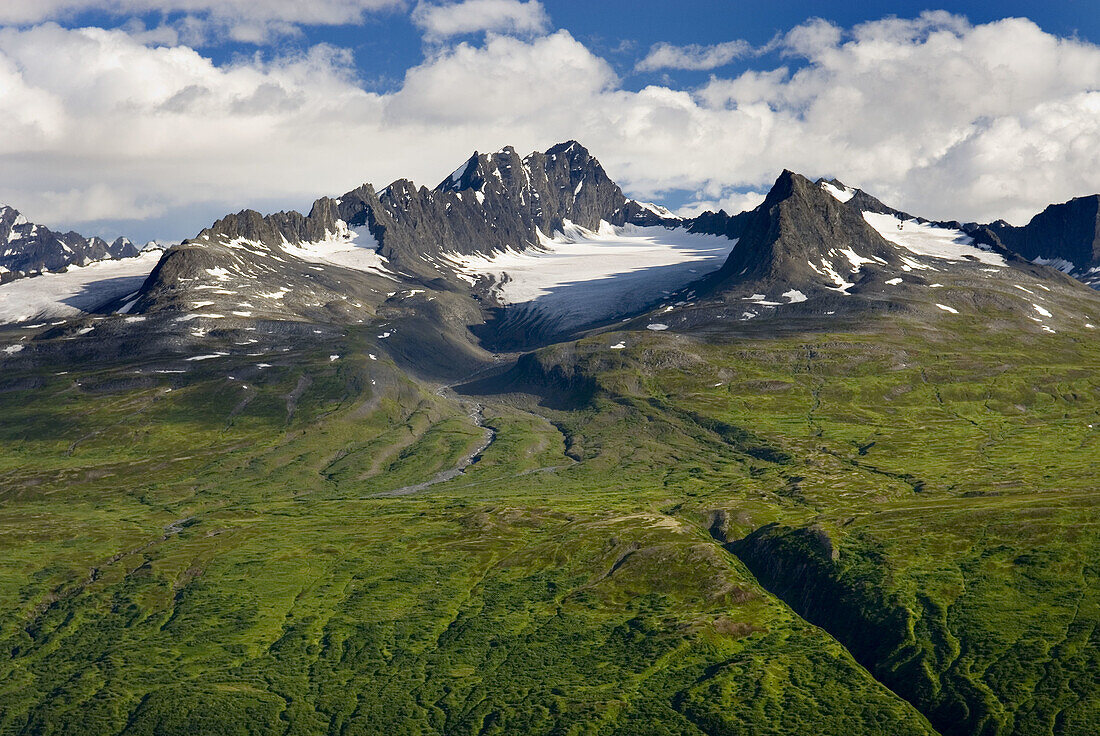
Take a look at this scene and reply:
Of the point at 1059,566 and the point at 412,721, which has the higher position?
the point at 1059,566

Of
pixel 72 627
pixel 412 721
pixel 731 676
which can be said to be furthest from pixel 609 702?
pixel 72 627

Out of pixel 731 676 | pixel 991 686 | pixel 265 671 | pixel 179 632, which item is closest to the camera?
pixel 991 686

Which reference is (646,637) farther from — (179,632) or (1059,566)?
(179,632)

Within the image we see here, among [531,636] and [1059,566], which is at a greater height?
[1059,566]

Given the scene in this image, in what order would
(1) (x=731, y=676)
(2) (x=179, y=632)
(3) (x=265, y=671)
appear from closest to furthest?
(1) (x=731, y=676) → (3) (x=265, y=671) → (2) (x=179, y=632)

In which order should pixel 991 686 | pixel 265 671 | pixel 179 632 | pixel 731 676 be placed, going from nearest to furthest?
pixel 991 686, pixel 731 676, pixel 265 671, pixel 179 632

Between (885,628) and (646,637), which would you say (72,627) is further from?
(885,628)

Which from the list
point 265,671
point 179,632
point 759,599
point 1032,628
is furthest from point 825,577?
point 179,632

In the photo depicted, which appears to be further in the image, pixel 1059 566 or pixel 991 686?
pixel 1059 566

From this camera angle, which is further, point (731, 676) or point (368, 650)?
point (368, 650)
